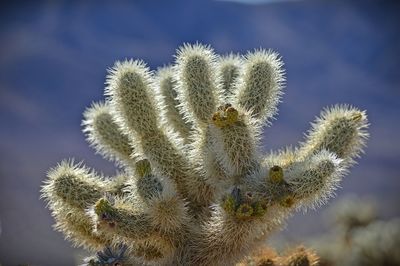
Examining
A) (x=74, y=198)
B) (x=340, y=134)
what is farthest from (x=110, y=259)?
(x=340, y=134)

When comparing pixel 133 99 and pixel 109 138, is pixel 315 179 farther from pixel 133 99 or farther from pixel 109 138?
pixel 109 138

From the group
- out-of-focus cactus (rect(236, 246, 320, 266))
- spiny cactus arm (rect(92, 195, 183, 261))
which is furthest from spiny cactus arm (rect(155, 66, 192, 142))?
out-of-focus cactus (rect(236, 246, 320, 266))

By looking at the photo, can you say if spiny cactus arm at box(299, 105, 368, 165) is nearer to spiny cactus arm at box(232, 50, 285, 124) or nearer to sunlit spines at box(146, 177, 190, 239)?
spiny cactus arm at box(232, 50, 285, 124)

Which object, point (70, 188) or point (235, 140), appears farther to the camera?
point (70, 188)

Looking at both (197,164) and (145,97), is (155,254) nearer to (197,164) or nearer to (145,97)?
(197,164)

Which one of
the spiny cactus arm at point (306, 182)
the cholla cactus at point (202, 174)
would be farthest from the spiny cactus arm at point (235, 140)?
the spiny cactus arm at point (306, 182)
